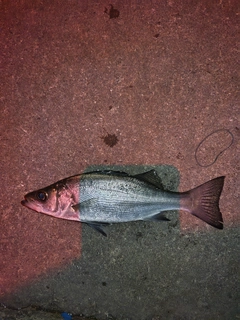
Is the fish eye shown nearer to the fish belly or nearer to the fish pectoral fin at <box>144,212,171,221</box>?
the fish belly

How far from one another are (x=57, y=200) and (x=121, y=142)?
1.04 m

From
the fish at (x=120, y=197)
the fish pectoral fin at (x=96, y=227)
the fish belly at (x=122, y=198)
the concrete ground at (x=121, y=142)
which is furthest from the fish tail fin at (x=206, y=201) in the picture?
the fish pectoral fin at (x=96, y=227)

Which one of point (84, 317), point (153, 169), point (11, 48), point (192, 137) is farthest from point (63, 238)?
point (11, 48)

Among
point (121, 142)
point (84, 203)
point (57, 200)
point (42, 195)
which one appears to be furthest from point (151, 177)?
point (42, 195)

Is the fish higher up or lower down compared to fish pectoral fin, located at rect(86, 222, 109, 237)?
higher up

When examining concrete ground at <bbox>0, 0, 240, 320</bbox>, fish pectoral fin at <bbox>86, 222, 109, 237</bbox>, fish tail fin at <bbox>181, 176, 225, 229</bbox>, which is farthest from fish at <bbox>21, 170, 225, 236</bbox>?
concrete ground at <bbox>0, 0, 240, 320</bbox>

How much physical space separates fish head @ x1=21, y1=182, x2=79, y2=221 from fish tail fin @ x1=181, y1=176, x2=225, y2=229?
120 centimetres

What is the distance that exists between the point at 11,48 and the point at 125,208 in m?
2.50

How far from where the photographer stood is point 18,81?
4086 mm

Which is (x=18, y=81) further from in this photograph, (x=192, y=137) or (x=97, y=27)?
(x=192, y=137)

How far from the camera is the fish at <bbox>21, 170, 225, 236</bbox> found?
3459 mm

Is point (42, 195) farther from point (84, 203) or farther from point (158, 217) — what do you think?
point (158, 217)

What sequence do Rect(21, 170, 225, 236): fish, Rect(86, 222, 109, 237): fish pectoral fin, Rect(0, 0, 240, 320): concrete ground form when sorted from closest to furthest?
Rect(21, 170, 225, 236): fish, Rect(86, 222, 109, 237): fish pectoral fin, Rect(0, 0, 240, 320): concrete ground

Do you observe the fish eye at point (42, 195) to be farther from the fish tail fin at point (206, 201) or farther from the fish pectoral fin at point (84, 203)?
the fish tail fin at point (206, 201)
